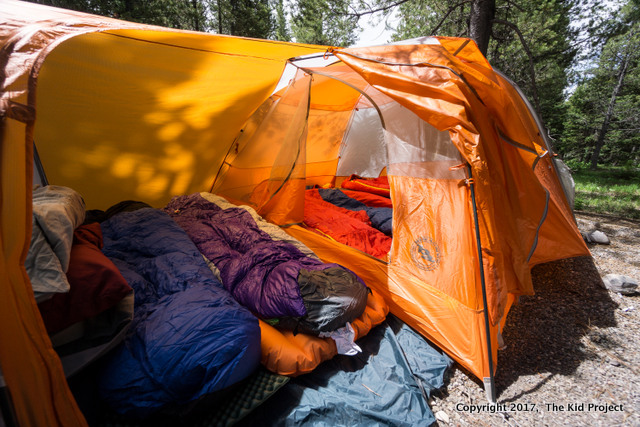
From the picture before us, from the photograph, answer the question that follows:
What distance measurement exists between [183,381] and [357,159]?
4.08 m

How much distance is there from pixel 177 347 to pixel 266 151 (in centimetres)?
300

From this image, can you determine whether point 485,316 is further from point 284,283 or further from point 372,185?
point 372,185

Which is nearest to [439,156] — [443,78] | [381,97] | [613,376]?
[443,78]

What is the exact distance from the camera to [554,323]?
7.50ft

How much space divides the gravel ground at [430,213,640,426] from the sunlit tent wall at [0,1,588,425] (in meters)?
0.24

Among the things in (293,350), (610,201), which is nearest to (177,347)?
(293,350)

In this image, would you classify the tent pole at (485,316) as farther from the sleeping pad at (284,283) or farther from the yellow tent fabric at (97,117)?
the yellow tent fabric at (97,117)

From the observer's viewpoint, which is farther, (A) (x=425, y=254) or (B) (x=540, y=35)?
(B) (x=540, y=35)

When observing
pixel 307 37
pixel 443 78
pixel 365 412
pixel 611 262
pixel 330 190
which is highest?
pixel 307 37

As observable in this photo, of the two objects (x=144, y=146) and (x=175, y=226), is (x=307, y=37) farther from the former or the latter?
(x=175, y=226)

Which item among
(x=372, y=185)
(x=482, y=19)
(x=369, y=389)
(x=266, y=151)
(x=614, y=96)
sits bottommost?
(x=369, y=389)

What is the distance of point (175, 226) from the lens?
2.55 m

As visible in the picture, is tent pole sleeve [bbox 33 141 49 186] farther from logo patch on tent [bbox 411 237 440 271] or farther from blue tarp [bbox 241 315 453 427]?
logo patch on tent [bbox 411 237 440 271]

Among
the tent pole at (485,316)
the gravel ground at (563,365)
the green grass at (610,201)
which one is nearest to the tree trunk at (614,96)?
the green grass at (610,201)
